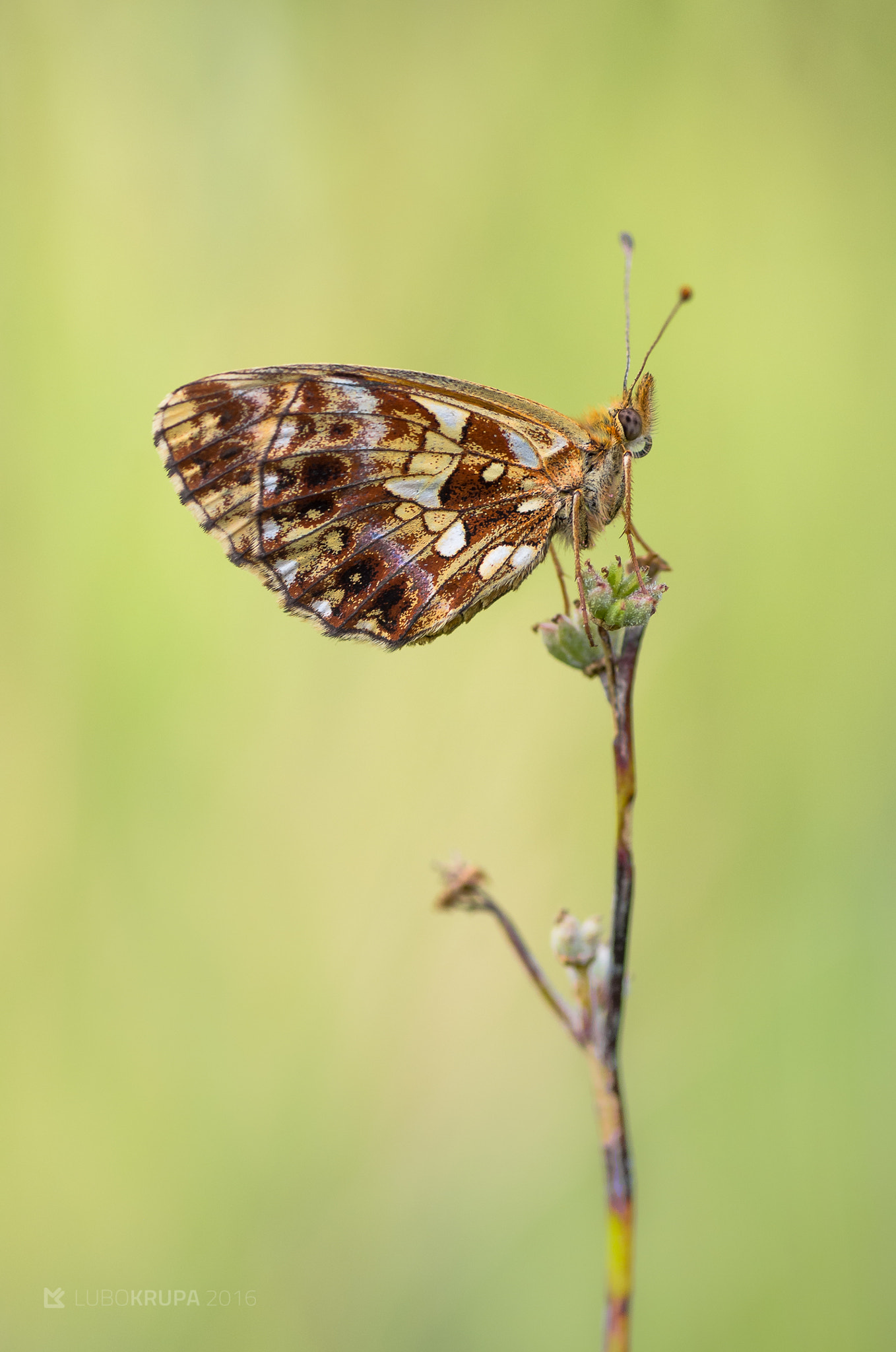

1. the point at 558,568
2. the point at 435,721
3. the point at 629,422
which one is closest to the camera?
the point at 629,422

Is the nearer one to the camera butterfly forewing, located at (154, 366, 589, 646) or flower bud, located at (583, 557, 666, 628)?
flower bud, located at (583, 557, 666, 628)

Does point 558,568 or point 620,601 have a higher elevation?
point 558,568

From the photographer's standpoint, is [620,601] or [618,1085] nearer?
[618,1085]

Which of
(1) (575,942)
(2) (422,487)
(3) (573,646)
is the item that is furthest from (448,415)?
(1) (575,942)

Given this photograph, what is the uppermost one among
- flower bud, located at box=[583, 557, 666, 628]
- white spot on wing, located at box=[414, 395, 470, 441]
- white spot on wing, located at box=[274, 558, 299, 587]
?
white spot on wing, located at box=[414, 395, 470, 441]

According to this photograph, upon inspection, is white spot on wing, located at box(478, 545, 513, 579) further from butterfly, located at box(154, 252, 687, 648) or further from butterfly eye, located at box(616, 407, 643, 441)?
butterfly eye, located at box(616, 407, 643, 441)

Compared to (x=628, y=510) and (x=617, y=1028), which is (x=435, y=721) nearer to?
(x=628, y=510)

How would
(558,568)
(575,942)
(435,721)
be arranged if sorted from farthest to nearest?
(435,721)
(558,568)
(575,942)

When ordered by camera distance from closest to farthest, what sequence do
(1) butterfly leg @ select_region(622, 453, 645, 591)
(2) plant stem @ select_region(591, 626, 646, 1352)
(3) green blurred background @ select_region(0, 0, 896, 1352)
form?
(2) plant stem @ select_region(591, 626, 646, 1352) < (1) butterfly leg @ select_region(622, 453, 645, 591) < (3) green blurred background @ select_region(0, 0, 896, 1352)

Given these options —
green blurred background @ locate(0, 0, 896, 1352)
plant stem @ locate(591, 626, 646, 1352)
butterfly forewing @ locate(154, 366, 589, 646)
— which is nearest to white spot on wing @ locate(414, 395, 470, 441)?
butterfly forewing @ locate(154, 366, 589, 646)
